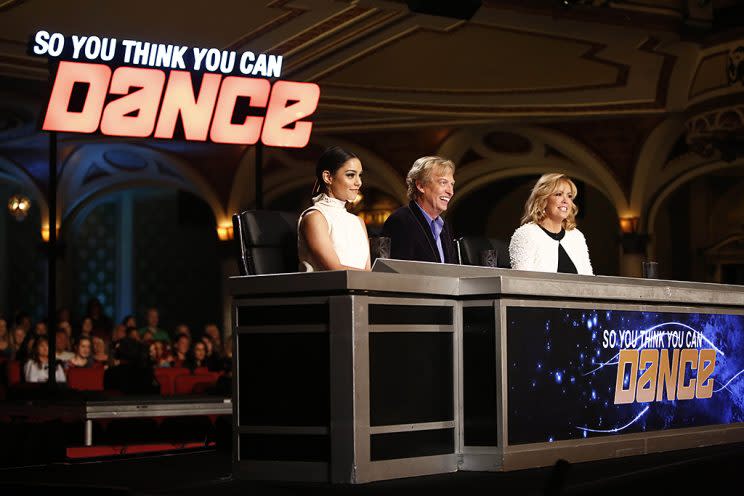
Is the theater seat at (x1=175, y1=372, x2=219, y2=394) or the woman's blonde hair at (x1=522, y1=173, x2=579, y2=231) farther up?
the woman's blonde hair at (x1=522, y1=173, x2=579, y2=231)

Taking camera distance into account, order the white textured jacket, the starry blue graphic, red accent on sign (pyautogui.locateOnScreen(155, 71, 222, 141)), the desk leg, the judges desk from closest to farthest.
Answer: the judges desk < the starry blue graphic < the white textured jacket < the desk leg < red accent on sign (pyautogui.locateOnScreen(155, 71, 222, 141))

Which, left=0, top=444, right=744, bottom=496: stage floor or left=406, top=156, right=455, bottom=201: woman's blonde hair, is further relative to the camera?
left=406, top=156, right=455, bottom=201: woman's blonde hair

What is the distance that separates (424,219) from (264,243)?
647 mm

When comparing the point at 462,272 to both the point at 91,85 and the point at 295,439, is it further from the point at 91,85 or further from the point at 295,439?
the point at 91,85

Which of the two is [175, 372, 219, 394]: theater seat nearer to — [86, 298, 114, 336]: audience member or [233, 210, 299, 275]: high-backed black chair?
[86, 298, 114, 336]: audience member

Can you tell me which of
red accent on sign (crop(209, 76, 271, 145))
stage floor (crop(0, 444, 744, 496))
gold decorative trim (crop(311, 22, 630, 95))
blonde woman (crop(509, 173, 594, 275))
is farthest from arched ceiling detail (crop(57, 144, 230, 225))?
stage floor (crop(0, 444, 744, 496))

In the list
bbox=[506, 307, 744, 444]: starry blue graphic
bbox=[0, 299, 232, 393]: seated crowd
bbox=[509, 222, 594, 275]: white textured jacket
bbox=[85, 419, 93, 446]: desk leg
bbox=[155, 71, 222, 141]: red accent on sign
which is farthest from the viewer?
bbox=[155, 71, 222, 141]: red accent on sign

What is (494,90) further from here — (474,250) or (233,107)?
(474,250)

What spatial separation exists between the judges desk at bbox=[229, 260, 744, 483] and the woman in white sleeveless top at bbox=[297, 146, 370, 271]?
0.96ft

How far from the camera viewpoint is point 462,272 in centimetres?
399

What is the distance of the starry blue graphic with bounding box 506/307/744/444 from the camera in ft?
12.8

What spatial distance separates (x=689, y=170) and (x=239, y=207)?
5.85 m

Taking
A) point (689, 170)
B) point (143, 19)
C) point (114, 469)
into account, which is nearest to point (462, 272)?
point (114, 469)

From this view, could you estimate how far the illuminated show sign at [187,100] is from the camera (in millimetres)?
9227
